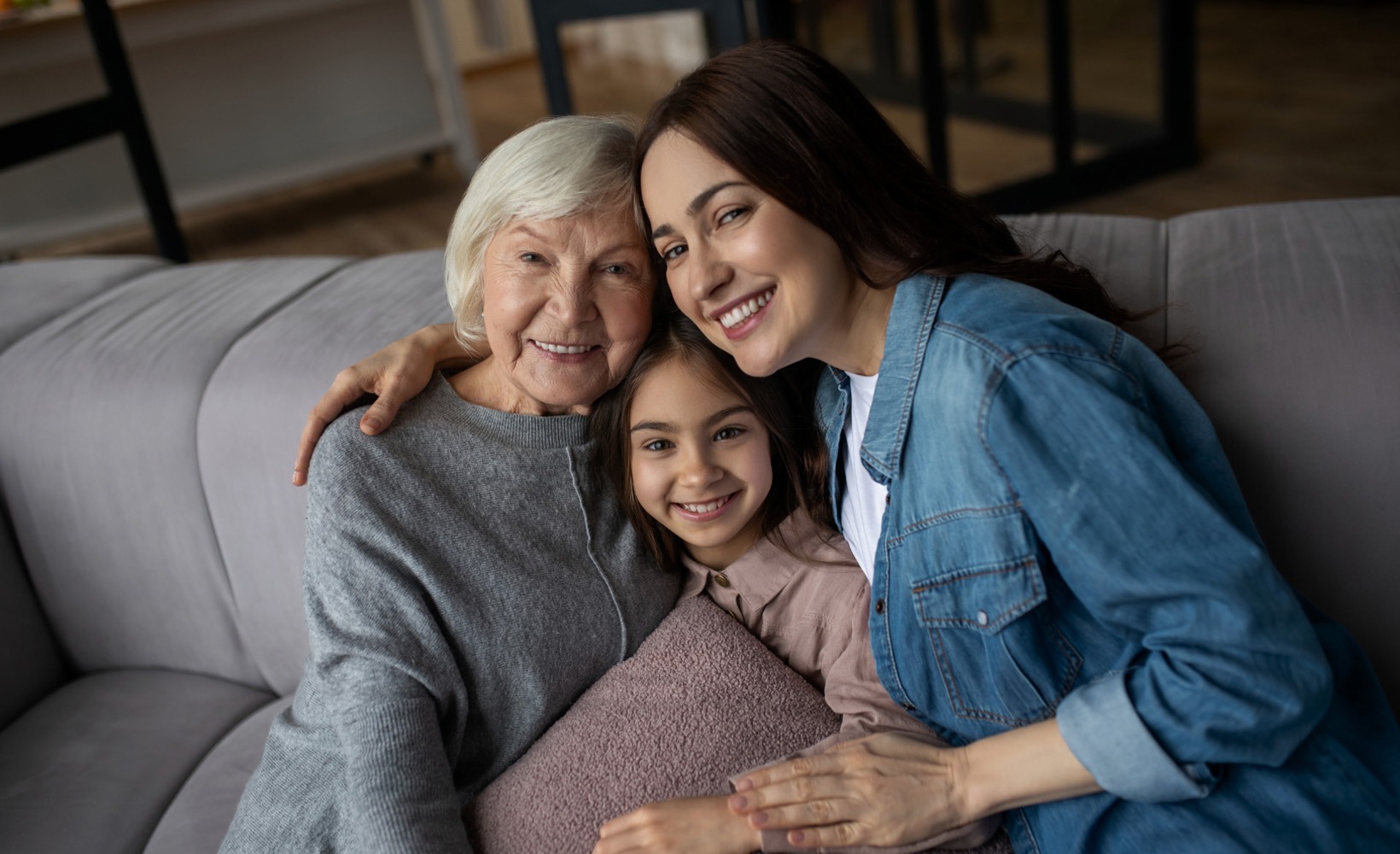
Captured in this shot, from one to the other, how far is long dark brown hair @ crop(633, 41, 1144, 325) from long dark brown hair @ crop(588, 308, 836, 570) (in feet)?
0.85

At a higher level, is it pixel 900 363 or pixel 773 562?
pixel 900 363

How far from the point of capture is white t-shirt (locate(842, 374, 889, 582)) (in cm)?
129

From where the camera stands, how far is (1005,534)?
106 centimetres

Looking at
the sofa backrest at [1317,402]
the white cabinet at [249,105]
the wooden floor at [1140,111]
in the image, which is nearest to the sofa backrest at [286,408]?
the sofa backrest at [1317,402]

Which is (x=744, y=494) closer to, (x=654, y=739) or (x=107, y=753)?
(x=654, y=739)

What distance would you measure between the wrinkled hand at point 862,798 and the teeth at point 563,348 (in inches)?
21.5

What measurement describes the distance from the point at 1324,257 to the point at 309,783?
1384mm

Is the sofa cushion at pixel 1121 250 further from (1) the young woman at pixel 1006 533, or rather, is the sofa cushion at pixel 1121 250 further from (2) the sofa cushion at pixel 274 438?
(2) the sofa cushion at pixel 274 438

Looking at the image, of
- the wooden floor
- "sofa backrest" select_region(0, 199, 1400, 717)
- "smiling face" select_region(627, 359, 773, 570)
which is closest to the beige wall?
the wooden floor

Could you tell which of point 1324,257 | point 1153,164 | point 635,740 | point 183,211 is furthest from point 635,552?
point 183,211

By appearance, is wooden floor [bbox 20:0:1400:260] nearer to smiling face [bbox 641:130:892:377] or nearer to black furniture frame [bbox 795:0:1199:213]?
black furniture frame [bbox 795:0:1199:213]

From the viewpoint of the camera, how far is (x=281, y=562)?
5.69 ft

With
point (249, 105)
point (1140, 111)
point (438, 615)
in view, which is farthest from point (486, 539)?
point (249, 105)

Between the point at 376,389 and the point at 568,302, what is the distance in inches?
11.6
